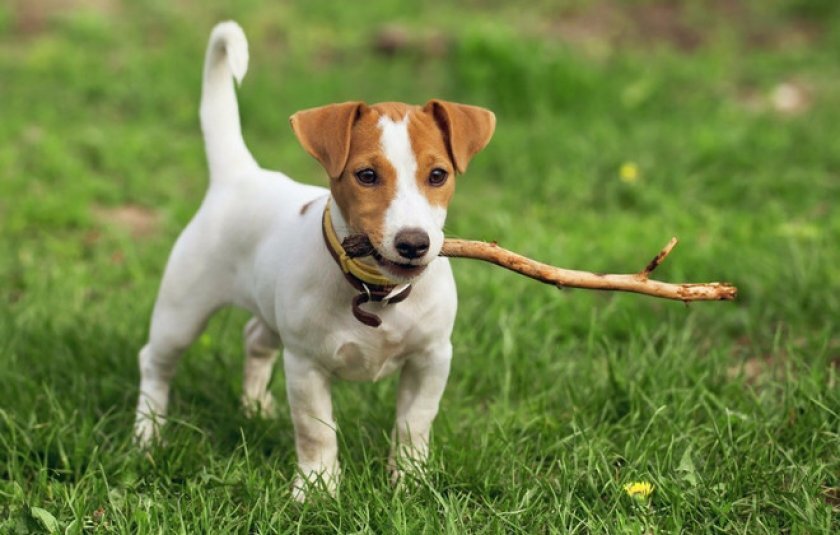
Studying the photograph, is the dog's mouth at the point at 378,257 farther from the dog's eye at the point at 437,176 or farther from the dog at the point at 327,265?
the dog's eye at the point at 437,176

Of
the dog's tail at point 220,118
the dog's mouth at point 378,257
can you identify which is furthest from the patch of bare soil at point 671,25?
the dog's mouth at point 378,257

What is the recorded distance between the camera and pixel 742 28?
10125 millimetres

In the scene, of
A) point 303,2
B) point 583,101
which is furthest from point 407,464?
point 303,2

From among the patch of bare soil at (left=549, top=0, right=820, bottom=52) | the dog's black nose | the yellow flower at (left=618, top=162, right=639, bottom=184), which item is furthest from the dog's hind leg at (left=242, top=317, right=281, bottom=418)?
the patch of bare soil at (left=549, top=0, right=820, bottom=52)

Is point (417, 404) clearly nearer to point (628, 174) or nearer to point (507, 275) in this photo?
point (507, 275)

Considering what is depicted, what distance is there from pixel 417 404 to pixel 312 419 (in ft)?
1.13

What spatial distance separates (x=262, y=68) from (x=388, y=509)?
6.88 meters

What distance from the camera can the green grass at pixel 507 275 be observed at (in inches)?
138

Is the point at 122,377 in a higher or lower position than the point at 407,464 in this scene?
lower

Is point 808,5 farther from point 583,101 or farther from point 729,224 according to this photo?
point 729,224

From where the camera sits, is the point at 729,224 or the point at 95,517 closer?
the point at 95,517

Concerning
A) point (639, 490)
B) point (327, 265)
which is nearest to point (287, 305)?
point (327, 265)

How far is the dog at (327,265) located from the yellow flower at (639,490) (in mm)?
661

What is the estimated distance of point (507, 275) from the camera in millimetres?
5547
